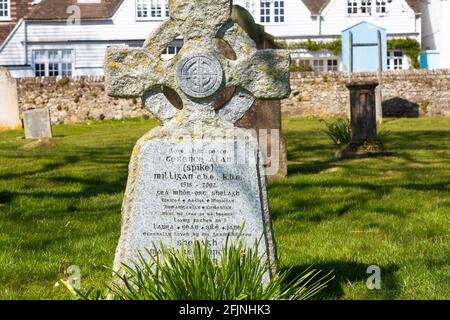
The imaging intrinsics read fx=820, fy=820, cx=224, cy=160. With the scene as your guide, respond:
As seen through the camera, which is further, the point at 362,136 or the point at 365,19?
the point at 365,19

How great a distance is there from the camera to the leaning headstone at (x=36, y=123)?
21.4 metres

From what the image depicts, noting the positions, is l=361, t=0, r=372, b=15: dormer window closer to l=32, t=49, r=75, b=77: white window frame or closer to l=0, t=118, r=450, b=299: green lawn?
l=32, t=49, r=75, b=77: white window frame

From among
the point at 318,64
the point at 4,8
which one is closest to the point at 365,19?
the point at 318,64

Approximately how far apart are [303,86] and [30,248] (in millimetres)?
22314

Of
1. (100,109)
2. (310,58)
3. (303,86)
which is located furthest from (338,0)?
(100,109)

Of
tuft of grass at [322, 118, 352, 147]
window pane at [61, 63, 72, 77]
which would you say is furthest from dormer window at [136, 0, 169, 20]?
tuft of grass at [322, 118, 352, 147]

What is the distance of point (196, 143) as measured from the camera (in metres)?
5.68

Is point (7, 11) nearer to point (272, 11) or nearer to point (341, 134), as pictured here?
point (272, 11)

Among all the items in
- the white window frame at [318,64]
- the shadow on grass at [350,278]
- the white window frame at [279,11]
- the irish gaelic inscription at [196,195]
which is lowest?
the shadow on grass at [350,278]

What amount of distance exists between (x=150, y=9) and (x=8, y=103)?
58.3 ft

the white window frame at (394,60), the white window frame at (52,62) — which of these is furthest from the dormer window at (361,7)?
the white window frame at (52,62)

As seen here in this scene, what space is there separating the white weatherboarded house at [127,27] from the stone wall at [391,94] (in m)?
11.2

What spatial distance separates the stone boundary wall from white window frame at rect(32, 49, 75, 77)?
1193 cm

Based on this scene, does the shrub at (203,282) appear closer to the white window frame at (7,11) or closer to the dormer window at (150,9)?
the dormer window at (150,9)
